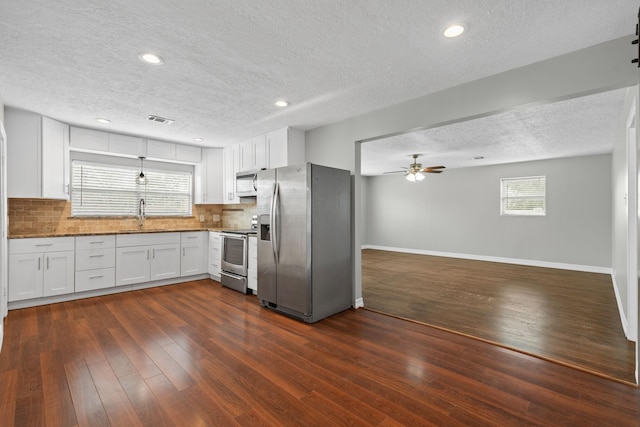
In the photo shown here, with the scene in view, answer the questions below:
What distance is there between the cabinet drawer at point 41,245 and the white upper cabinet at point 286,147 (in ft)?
9.69

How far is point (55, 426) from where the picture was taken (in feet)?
5.51

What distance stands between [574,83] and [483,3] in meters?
1.14

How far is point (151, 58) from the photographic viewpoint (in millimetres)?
2365

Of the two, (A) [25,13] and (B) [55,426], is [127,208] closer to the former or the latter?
(A) [25,13]

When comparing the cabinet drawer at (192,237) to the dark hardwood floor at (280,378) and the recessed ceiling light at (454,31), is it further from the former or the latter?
the recessed ceiling light at (454,31)

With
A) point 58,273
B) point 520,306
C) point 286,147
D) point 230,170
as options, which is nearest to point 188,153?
point 230,170

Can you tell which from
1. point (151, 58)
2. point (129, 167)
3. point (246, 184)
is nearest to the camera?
point (151, 58)

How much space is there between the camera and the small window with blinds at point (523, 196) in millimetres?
6824

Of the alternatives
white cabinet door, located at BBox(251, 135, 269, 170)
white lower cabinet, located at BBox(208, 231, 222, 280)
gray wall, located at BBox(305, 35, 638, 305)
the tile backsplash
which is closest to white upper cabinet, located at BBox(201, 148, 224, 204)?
the tile backsplash

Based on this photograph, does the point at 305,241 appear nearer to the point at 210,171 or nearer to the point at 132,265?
the point at 132,265

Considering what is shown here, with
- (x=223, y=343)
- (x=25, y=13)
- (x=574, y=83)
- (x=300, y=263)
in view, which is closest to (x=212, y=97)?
(x=25, y=13)

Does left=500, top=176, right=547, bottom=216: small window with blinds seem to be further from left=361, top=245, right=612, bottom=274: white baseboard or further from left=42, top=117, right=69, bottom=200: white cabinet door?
left=42, top=117, right=69, bottom=200: white cabinet door

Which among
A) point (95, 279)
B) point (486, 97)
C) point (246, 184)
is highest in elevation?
point (486, 97)

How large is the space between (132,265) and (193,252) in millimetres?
953
